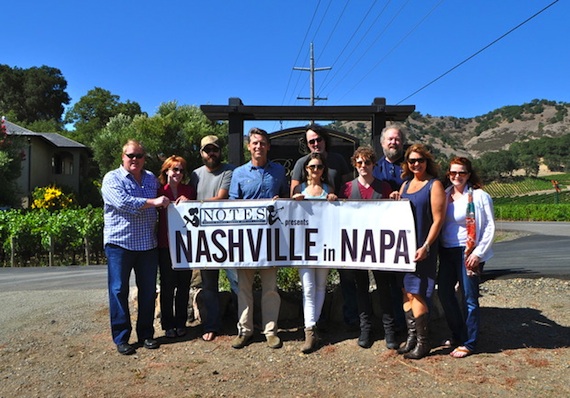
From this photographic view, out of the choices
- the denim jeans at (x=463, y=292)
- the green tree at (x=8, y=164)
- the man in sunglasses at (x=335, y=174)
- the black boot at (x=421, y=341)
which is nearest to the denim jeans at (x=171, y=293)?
the man in sunglasses at (x=335, y=174)

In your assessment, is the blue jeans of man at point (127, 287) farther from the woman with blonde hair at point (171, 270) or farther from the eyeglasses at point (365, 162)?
the eyeglasses at point (365, 162)

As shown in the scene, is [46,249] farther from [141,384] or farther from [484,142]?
[484,142]

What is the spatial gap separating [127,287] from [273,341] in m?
1.54

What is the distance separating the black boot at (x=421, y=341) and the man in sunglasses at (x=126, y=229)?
2.50 meters

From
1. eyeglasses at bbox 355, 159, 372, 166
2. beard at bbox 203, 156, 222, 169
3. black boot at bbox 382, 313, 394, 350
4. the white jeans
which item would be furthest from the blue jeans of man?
black boot at bbox 382, 313, 394, 350

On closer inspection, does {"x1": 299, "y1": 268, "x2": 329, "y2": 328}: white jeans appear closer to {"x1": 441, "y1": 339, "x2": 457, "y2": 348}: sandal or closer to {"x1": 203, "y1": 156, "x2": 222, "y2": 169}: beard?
{"x1": 441, "y1": 339, "x2": 457, "y2": 348}: sandal

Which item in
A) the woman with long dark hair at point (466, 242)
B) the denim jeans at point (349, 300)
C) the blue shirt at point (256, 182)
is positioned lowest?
the denim jeans at point (349, 300)

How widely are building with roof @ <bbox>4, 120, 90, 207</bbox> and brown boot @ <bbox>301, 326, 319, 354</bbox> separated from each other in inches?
1353

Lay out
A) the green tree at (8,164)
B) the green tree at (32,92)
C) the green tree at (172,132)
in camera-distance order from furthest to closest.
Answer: the green tree at (32,92) < the green tree at (172,132) < the green tree at (8,164)

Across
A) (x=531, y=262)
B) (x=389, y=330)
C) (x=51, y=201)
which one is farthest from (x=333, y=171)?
(x=51, y=201)

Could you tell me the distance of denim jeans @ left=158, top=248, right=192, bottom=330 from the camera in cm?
494

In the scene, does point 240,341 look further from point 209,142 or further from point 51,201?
point 51,201

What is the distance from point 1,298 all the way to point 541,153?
126 metres

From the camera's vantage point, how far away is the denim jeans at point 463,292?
4270mm
